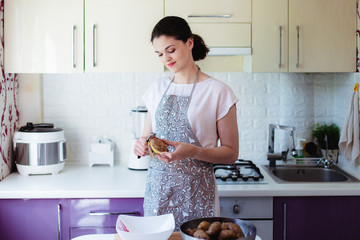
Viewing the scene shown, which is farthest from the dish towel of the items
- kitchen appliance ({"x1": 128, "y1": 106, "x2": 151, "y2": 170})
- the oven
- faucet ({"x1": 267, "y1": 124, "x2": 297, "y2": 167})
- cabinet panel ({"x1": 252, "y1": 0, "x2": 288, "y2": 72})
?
kitchen appliance ({"x1": 128, "y1": 106, "x2": 151, "y2": 170})

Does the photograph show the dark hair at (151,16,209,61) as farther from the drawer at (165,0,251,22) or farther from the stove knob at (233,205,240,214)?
the stove knob at (233,205,240,214)

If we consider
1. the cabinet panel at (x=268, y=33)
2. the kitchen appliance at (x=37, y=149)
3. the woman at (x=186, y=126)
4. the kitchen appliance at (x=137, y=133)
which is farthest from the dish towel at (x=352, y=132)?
the kitchen appliance at (x=37, y=149)

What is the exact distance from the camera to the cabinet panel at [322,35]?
281cm

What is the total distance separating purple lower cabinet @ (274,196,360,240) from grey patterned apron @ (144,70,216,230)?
0.71 meters

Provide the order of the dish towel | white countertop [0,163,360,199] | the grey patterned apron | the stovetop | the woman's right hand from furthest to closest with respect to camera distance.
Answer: the dish towel → the stovetop → white countertop [0,163,360,199] → the grey patterned apron → the woman's right hand

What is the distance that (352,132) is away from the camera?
2.85m

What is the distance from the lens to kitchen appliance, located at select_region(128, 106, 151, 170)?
120 inches

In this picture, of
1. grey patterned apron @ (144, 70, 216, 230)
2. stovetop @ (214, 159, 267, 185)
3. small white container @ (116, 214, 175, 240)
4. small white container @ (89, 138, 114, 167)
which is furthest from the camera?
small white container @ (89, 138, 114, 167)

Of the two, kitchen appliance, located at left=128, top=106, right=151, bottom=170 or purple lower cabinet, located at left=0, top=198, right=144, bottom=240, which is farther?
kitchen appliance, located at left=128, top=106, right=151, bottom=170

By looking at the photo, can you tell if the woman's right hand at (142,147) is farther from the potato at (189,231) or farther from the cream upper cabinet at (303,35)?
the cream upper cabinet at (303,35)

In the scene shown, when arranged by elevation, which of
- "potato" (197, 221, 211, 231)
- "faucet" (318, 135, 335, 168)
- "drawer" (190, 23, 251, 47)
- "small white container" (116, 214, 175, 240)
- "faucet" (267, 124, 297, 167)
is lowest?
"small white container" (116, 214, 175, 240)

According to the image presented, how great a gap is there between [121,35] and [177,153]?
4.12ft

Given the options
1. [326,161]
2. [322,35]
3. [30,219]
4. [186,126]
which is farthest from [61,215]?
[322,35]

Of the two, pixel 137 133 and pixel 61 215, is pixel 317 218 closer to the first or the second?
pixel 137 133
